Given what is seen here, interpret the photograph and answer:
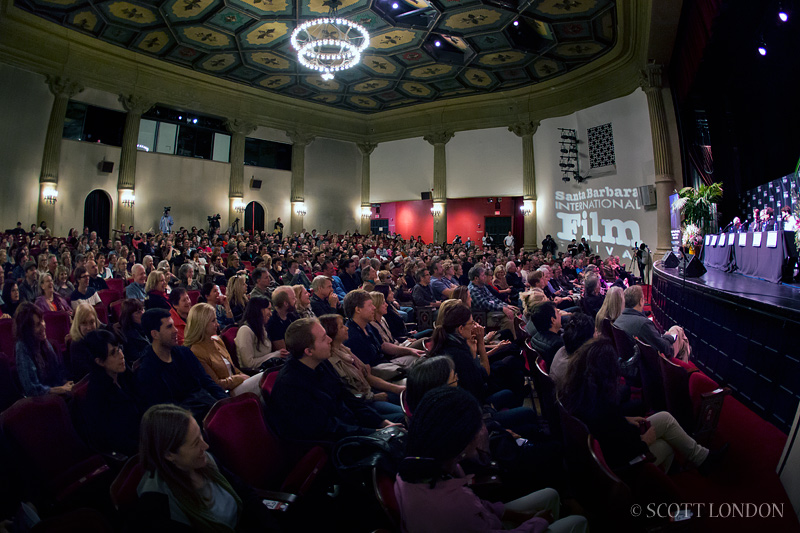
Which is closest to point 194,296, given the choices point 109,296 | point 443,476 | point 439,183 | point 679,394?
point 109,296

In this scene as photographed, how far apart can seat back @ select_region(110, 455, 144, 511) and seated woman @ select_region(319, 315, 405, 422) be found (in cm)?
141

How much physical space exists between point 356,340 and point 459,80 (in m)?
15.2

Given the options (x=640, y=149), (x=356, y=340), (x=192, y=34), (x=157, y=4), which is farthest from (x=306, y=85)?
(x=356, y=340)

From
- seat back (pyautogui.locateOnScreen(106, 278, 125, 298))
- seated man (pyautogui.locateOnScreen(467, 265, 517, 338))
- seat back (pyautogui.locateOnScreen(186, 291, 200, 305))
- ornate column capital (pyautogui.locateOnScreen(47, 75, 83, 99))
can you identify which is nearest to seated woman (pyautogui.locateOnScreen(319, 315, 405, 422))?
seated man (pyautogui.locateOnScreen(467, 265, 517, 338))

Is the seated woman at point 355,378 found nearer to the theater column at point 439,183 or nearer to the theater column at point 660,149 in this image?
the theater column at point 660,149

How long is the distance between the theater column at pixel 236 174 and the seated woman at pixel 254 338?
14.4 m

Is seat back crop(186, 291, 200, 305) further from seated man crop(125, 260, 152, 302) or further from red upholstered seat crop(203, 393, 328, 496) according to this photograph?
red upholstered seat crop(203, 393, 328, 496)

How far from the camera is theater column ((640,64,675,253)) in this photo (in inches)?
461

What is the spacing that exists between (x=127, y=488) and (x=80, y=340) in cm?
195

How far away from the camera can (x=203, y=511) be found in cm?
163

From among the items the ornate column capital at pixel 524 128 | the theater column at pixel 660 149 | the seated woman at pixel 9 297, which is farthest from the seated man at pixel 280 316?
the ornate column capital at pixel 524 128

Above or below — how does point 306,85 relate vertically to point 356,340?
above

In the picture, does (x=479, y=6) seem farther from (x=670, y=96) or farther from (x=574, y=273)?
(x=574, y=273)

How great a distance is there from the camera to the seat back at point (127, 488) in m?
1.60
